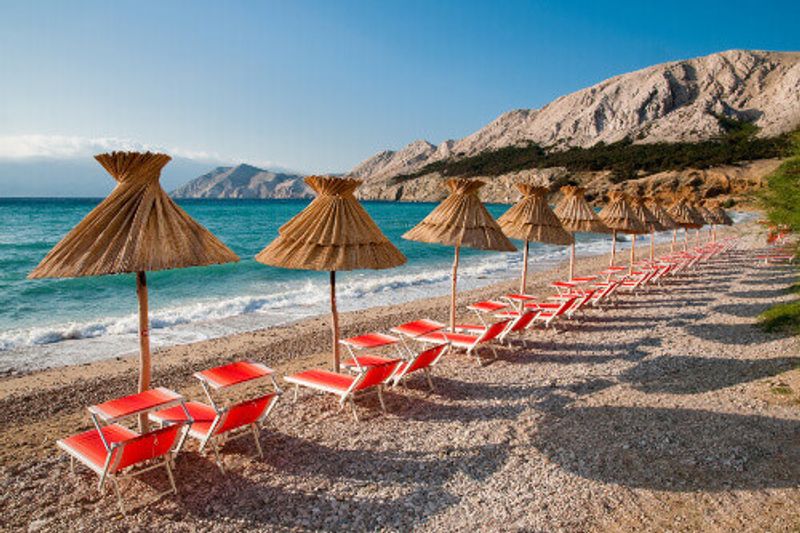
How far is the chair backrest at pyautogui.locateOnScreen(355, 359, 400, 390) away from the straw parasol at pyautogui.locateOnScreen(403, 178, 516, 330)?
2.55 m

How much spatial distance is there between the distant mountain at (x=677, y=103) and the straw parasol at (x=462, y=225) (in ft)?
289

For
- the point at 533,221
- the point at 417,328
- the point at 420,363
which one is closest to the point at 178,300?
the point at 417,328

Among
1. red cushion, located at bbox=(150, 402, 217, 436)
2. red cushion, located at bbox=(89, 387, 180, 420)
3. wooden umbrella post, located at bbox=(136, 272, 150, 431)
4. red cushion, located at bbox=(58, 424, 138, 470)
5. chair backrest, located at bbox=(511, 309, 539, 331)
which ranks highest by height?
wooden umbrella post, located at bbox=(136, 272, 150, 431)

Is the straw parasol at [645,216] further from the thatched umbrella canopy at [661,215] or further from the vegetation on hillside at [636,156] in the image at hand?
the vegetation on hillside at [636,156]

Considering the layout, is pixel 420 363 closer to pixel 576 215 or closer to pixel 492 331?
pixel 492 331

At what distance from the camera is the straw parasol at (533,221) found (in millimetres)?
9430

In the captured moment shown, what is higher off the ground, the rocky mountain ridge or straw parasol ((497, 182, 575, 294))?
the rocky mountain ridge

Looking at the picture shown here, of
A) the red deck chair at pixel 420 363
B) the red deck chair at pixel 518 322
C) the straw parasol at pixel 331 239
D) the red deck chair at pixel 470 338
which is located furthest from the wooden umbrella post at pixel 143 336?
the red deck chair at pixel 518 322

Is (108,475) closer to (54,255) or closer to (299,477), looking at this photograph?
(299,477)

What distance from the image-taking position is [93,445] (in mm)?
3961

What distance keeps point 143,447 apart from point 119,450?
0.17 m

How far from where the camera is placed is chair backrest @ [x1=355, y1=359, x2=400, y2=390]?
5305mm

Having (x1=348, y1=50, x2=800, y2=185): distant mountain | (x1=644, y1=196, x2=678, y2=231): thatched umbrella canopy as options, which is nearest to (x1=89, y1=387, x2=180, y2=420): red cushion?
(x1=644, y1=196, x2=678, y2=231): thatched umbrella canopy

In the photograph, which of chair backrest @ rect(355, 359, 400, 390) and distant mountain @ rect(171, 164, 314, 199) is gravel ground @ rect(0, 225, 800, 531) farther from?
distant mountain @ rect(171, 164, 314, 199)
